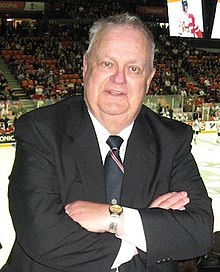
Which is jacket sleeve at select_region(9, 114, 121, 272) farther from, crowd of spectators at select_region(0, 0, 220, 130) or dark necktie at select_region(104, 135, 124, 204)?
crowd of spectators at select_region(0, 0, 220, 130)

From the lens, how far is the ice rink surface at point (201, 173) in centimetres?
762

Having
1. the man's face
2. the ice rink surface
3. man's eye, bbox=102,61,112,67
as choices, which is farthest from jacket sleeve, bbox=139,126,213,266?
the ice rink surface

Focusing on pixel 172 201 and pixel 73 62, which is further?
pixel 73 62

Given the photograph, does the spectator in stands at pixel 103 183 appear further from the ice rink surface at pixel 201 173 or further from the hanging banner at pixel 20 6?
the hanging banner at pixel 20 6

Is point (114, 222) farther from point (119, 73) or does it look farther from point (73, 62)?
point (73, 62)

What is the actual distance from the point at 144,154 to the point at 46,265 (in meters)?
0.58

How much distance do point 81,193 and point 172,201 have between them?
0.36 metres

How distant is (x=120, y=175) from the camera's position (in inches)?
75.9

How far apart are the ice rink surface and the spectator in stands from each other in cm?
485

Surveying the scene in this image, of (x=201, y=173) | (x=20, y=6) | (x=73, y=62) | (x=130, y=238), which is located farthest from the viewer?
(x=20, y=6)

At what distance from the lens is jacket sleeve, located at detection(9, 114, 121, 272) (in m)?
1.76

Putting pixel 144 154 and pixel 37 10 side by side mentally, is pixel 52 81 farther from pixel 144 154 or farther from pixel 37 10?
pixel 144 154

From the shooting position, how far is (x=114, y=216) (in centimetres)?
180

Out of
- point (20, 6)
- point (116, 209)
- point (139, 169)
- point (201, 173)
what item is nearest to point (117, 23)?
point (139, 169)
